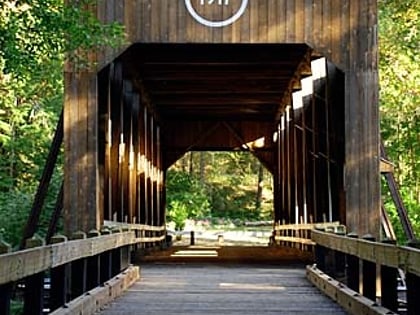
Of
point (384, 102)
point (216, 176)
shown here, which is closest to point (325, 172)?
point (384, 102)

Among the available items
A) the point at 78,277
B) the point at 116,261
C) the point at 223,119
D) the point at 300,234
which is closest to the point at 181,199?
the point at 223,119

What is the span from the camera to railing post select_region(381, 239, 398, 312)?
5.17 meters

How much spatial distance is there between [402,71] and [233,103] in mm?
3923

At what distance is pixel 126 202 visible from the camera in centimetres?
1481

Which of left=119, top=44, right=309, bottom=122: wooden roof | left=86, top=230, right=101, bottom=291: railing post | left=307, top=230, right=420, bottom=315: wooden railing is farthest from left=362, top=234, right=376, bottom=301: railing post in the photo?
left=119, top=44, right=309, bottom=122: wooden roof

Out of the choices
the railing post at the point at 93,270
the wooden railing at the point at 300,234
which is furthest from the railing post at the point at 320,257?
the railing post at the point at 93,270

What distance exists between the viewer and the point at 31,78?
36.2 feet

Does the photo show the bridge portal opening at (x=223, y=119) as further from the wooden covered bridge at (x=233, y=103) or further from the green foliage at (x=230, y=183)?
the green foliage at (x=230, y=183)

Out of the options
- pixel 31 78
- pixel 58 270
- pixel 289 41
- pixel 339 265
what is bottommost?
pixel 339 265

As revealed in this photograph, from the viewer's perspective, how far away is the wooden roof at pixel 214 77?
13026mm

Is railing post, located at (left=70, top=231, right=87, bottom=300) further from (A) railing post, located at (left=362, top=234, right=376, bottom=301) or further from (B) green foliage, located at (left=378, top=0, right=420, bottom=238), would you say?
(B) green foliage, located at (left=378, top=0, right=420, bottom=238)

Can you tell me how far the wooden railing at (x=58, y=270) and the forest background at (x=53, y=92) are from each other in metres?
Answer: 1.74

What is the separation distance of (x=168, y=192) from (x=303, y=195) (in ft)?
51.2

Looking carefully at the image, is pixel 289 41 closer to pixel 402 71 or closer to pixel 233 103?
pixel 402 71
